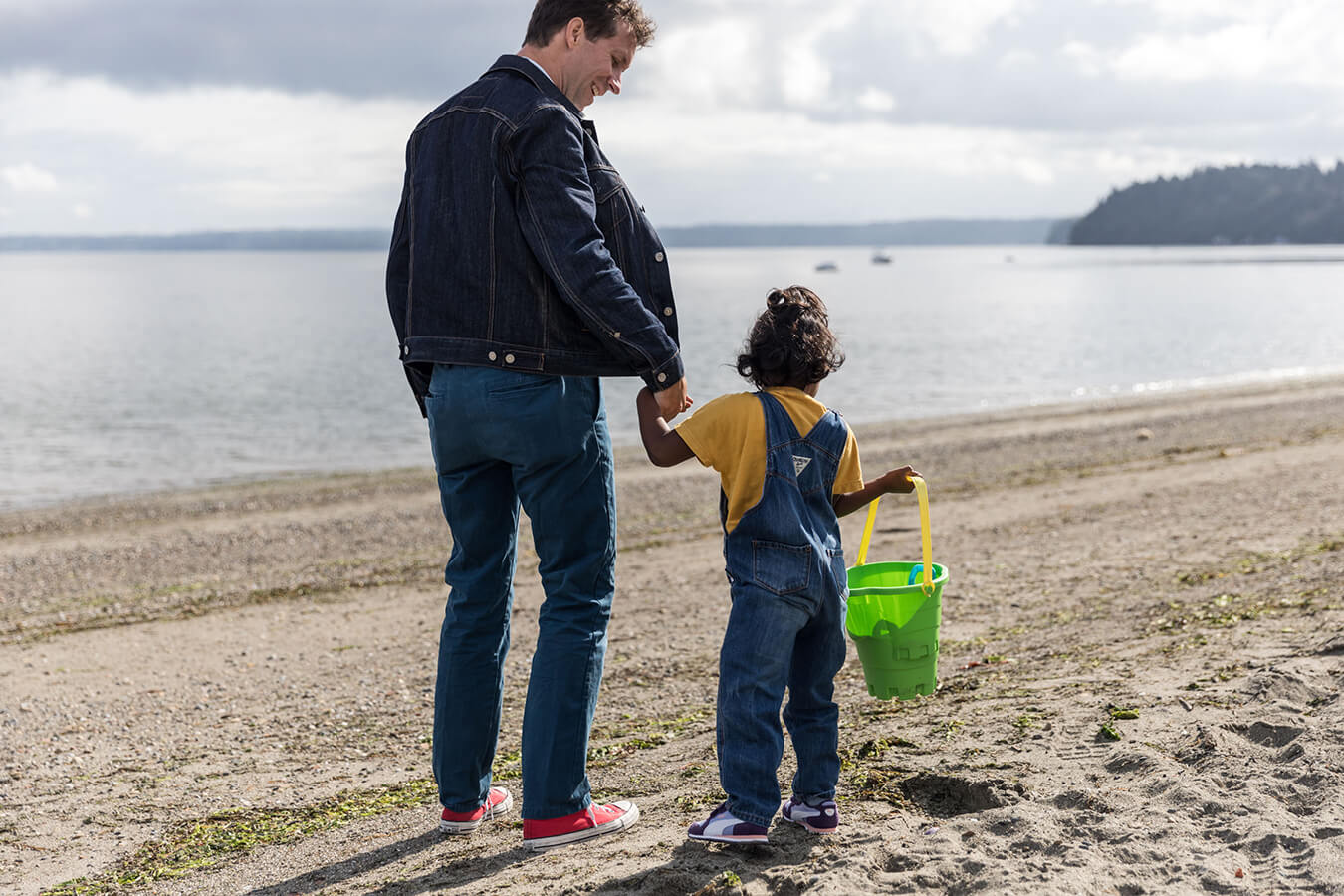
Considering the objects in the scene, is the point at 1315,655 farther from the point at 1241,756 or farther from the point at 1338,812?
the point at 1338,812

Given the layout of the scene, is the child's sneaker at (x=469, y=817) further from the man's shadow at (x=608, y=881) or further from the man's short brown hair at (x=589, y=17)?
the man's short brown hair at (x=589, y=17)

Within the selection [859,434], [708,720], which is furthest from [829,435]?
[859,434]

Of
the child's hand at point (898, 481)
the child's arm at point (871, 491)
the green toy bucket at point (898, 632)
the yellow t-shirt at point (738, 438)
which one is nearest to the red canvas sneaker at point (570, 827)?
the green toy bucket at point (898, 632)

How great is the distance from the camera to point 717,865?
287 cm

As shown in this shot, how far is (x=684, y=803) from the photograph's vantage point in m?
3.49

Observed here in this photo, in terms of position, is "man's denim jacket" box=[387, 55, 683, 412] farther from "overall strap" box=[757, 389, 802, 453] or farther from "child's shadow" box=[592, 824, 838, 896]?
"child's shadow" box=[592, 824, 838, 896]

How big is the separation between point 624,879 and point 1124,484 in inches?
370

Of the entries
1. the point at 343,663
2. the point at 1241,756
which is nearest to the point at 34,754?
the point at 343,663

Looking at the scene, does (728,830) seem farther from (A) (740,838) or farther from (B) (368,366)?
(B) (368,366)

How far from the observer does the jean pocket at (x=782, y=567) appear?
9.59 ft

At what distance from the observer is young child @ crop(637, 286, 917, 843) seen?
2936 mm

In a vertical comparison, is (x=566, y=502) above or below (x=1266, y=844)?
above

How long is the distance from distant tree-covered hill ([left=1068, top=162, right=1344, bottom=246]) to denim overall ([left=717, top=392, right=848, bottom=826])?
196588mm

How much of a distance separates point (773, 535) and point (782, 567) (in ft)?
0.29
